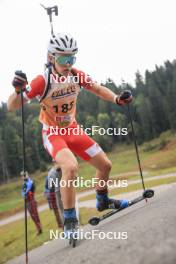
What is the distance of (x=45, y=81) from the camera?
254 inches

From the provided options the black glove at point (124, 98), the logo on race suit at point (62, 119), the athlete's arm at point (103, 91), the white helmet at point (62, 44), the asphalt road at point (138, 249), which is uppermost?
the white helmet at point (62, 44)

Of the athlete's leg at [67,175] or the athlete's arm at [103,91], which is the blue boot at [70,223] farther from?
the athlete's arm at [103,91]

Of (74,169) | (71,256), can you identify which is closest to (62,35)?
(74,169)

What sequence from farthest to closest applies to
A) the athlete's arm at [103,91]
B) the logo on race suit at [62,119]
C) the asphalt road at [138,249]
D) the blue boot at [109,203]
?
the athlete's arm at [103,91]
the blue boot at [109,203]
the logo on race suit at [62,119]
the asphalt road at [138,249]

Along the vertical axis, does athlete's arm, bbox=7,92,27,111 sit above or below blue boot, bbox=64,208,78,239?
above

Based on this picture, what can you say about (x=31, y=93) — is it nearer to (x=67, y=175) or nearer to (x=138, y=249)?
(x=67, y=175)

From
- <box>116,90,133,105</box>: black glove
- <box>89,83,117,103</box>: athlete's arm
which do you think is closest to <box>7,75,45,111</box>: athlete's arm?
<box>89,83,117,103</box>: athlete's arm

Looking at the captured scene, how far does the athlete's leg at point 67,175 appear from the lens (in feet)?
19.4

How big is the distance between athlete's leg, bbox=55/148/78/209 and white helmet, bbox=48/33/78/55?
170 centimetres

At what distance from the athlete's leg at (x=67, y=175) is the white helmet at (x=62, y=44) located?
66.9 inches

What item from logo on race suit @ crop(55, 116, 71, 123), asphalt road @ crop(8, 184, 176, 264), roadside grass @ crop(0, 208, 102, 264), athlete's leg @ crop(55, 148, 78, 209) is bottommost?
roadside grass @ crop(0, 208, 102, 264)

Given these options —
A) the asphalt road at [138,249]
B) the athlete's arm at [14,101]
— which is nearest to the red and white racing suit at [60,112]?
the athlete's arm at [14,101]

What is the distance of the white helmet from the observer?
648 centimetres

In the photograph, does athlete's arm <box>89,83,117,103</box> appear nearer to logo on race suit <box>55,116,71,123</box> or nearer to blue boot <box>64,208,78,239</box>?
logo on race suit <box>55,116,71,123</box>
